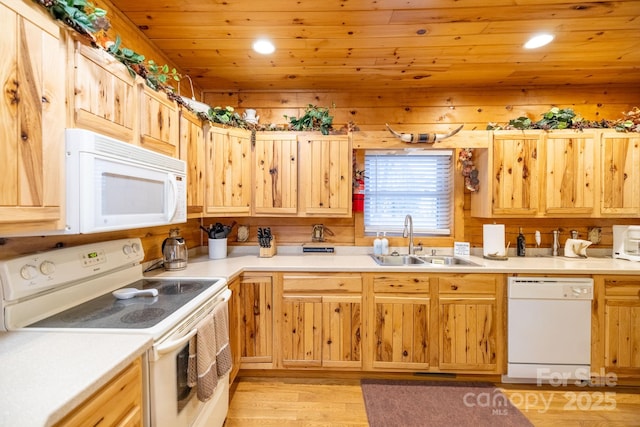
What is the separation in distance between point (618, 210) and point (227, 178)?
11.4 feet

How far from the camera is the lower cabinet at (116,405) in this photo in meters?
0.77

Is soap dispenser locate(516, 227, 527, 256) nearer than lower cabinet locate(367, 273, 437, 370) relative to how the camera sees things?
No

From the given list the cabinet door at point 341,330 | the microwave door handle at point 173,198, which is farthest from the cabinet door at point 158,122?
the cabinet door at point 341,330

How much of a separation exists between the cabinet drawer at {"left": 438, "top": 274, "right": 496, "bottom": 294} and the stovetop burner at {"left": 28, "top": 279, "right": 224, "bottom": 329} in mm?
1778

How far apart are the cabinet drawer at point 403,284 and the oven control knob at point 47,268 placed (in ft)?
6.42

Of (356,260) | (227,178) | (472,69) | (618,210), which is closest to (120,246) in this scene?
(227,178)

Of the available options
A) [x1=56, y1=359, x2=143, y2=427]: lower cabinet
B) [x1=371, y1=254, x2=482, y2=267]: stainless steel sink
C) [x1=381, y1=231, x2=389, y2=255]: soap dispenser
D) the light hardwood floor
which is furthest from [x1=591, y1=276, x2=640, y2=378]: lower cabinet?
[x1=56, y1=359, x2=143, y2=427]: lower cabinet

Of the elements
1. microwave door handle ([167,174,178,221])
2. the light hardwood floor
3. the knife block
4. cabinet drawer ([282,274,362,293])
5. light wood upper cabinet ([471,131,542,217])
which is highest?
light wood upper cabinet ([471,131,542,217])

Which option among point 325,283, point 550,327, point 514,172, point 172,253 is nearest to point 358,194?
point 325,283

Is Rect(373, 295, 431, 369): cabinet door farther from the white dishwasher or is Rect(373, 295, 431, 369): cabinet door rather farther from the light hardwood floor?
the white dishwasher

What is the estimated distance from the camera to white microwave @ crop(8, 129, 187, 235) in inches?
43.8

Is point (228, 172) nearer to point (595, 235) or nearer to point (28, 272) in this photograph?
point (28, 272)

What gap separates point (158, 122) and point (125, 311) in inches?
42.2

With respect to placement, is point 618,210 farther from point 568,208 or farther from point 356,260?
point 356,260
